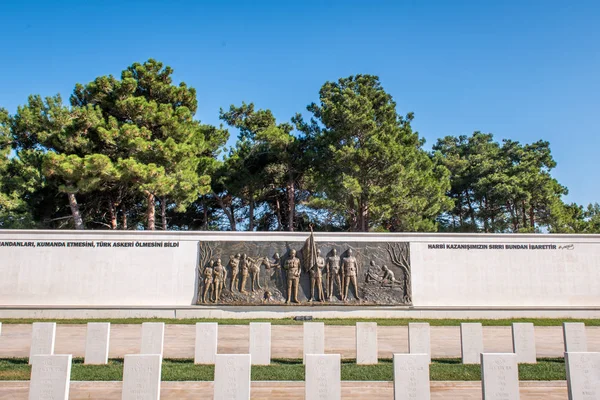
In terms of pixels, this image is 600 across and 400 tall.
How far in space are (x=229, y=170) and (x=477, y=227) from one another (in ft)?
63.0

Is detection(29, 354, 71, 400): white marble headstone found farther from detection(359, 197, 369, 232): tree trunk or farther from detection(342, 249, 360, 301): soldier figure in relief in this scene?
detection(359, 197, 369, 232): tree trunk

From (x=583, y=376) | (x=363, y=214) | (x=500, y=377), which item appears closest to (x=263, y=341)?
(x=500, y=377)

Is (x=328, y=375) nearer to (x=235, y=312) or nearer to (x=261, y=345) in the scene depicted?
(x=261, y=345)

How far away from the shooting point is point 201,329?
9.45m

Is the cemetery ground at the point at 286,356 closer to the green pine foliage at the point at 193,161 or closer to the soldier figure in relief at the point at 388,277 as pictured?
the soldier figure in relief at the point at 388,277

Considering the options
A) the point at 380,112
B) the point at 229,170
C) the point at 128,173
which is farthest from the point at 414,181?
the point at 128,173

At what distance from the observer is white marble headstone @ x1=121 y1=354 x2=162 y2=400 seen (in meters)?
5.63

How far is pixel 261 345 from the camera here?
9273 millimetres

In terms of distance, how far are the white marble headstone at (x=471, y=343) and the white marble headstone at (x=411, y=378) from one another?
13.8 feet

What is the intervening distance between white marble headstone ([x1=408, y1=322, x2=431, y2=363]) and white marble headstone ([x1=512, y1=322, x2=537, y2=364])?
178 centimetres

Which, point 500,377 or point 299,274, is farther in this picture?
point 299,274

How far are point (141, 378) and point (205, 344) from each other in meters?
3.76

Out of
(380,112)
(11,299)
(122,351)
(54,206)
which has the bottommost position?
(122,351)

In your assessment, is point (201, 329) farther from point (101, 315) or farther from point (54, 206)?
point (54, 206)
